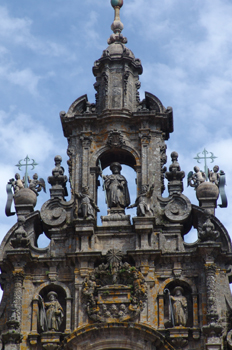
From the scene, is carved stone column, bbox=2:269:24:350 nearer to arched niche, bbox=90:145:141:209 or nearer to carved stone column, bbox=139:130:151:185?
arched niche, bbox=90:145:141:209

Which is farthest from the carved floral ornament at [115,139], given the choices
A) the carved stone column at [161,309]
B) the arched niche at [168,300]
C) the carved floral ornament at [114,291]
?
the carved stone column at [161,309]

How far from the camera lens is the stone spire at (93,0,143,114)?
139 ft

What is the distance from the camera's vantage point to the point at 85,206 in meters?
39.4

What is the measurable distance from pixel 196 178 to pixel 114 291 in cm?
527

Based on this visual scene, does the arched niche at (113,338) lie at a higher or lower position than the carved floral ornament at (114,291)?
lower

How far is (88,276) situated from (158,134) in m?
6.25

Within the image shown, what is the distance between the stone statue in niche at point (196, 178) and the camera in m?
40.4

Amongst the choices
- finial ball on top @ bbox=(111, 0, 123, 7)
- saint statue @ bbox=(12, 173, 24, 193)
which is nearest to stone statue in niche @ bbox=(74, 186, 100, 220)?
saint statue @ bbox=(12, 173, 24, 193)

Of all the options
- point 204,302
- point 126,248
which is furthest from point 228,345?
point 126,248

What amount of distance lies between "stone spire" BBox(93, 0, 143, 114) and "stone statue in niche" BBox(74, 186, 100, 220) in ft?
11.6

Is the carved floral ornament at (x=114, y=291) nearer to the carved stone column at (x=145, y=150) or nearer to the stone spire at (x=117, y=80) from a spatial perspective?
the carved stone column at (x=145, y=150)

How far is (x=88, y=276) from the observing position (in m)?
38.2

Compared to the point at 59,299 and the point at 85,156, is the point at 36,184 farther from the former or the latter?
the point at 59,299

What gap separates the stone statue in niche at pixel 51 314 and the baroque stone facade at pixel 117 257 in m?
0.04
